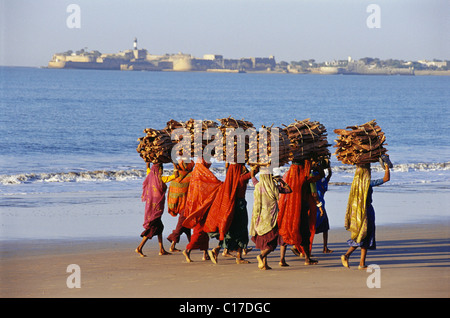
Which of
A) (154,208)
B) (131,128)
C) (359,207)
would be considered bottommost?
(131,128)

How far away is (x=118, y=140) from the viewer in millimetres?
37281

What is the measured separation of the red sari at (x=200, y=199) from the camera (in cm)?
1020

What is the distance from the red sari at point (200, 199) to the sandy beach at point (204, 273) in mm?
363

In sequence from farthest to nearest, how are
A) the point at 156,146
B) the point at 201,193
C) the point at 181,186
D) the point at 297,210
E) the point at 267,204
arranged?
the point at 181,186 < the point at 156,146 < the point at 201,193 < the point at 297,210 < the point at 267,204

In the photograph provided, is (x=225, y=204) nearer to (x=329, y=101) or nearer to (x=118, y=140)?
(x=118, y=140)

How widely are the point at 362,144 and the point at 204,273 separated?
255cm

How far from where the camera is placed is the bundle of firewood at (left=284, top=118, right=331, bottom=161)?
1007cm

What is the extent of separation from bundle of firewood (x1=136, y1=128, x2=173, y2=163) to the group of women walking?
0.57 feet

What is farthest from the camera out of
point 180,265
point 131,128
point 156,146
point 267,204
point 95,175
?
point 131,128

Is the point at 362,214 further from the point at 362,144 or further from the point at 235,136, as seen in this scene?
the point at 235,136

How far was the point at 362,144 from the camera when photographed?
9594 mm

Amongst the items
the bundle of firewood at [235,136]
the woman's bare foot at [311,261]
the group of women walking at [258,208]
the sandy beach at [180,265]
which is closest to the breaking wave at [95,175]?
the sandy beach at [180,265]

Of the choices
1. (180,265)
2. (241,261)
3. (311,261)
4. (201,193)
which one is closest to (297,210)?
(311,261)

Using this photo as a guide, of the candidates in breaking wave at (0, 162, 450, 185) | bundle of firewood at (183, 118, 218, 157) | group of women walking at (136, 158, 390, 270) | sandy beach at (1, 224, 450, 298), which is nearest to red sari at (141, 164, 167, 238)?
group of women walking at (136, 158, 390, 270)
